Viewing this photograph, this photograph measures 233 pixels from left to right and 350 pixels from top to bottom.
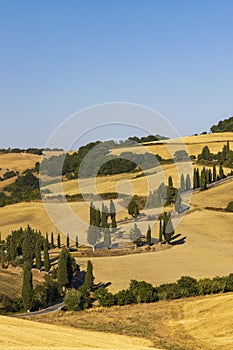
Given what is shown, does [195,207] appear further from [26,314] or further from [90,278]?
[26,314]

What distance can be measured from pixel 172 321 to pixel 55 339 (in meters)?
11.6

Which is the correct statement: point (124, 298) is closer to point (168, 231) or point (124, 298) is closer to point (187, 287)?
point (187, 287)

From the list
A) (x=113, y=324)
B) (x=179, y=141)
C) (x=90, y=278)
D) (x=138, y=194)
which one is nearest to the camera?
(x=113, y=324)

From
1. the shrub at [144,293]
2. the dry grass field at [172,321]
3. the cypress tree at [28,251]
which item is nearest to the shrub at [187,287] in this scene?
the dry grass field at [172,321]

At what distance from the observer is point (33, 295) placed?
156 ft

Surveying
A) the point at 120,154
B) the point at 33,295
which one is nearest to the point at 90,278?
the point at 33,295

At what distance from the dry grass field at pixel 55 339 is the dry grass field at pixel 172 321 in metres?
2.08

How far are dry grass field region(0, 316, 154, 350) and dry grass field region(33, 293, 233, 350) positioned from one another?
2.08 meters

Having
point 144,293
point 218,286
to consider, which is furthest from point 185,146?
point 144,293

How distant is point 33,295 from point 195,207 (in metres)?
48.6

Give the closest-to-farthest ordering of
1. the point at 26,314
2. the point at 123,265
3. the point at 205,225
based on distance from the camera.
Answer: the point at 26,314 → the point at 123,265 → the point at 205,225

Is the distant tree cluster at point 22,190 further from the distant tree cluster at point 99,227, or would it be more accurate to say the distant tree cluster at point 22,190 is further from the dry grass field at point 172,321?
the dry grass field at point 172,321

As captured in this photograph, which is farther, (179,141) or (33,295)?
(179,141)

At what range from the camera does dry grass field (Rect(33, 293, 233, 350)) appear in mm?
33344
